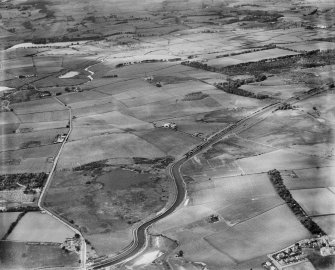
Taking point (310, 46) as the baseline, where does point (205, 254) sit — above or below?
above

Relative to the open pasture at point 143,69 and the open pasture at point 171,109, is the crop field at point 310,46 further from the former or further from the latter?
the open pasture at point 171,109

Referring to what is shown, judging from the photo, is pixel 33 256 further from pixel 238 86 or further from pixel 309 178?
pixel 238 86

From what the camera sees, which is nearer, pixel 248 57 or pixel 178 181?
pixel 178 181

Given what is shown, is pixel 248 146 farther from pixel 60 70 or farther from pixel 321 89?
pixel 60 70

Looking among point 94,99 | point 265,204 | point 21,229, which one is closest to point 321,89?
point 94,99

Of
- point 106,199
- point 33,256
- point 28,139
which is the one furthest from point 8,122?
point 33,256

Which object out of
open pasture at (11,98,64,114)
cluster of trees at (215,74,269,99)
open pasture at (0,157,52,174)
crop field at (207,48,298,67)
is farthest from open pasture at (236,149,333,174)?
crop field at (207,48,298,67)

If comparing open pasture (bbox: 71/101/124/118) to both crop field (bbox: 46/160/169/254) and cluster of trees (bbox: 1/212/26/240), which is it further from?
cluster of trees (bbox: 1/212/26/240)
